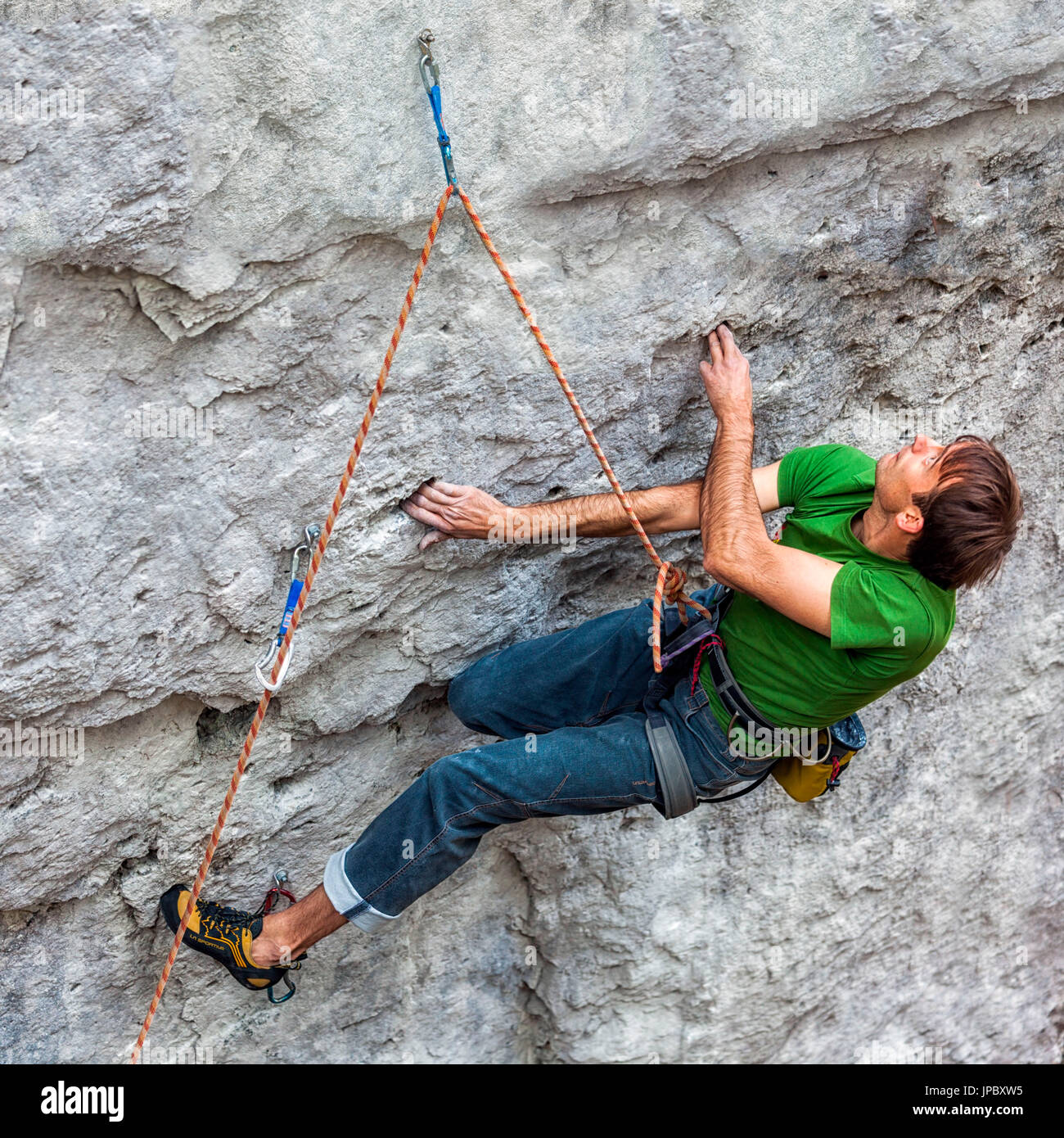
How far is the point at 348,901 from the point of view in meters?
2.88

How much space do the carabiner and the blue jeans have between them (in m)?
1.19

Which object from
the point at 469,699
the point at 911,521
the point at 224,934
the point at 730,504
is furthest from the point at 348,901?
the point at 911,521

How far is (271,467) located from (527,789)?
0.95 metres

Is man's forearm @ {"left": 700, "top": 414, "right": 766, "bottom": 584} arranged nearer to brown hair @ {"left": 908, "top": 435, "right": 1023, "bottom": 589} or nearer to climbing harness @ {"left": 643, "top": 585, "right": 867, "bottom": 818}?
climbing harness @ {"left": 643, "top": 585, "right": 867, "bottom": 818}

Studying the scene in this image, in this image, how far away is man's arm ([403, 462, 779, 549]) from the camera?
113 inches

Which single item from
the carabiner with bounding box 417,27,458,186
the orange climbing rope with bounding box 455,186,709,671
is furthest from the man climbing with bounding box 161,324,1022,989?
the carabiner with bounding box 417,27,458,186

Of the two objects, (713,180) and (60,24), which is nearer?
(60,24)

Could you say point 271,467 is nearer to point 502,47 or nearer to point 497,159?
point 497,159

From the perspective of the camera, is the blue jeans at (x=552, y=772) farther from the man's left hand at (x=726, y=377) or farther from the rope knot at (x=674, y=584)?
the man's left hand at (x=726, y=377)

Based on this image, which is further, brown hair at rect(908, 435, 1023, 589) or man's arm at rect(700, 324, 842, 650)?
man's arm at rect(700, 324, 842, 650)

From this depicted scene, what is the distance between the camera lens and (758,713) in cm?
278

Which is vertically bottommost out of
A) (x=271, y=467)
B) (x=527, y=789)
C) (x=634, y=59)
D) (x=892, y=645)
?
(x=527, y=789)

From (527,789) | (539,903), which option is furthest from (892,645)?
(539,903)

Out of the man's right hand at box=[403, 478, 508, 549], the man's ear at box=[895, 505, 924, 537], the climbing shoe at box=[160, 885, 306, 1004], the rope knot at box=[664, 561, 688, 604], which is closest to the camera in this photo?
the man's ear at box=[895, 505, 924, 537]
